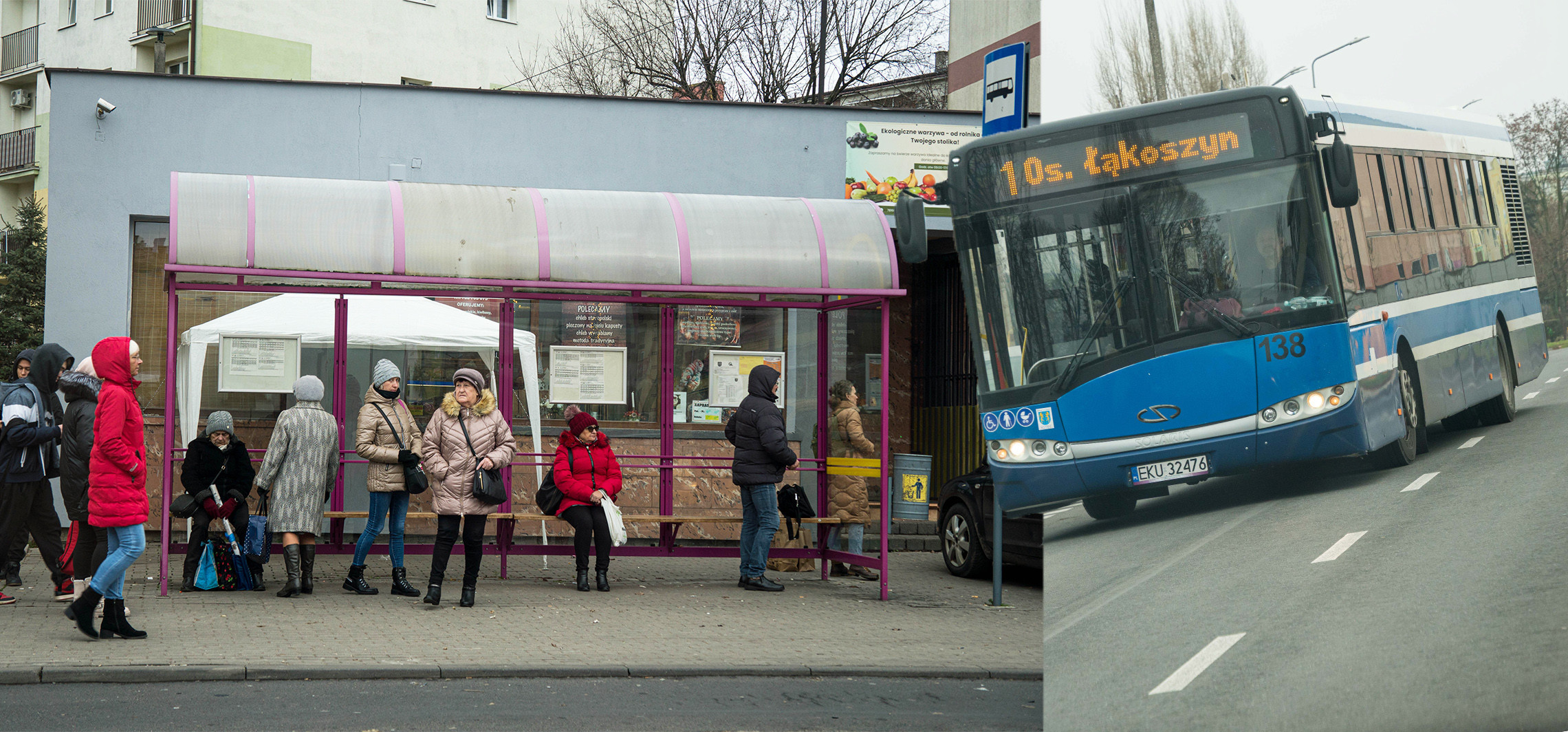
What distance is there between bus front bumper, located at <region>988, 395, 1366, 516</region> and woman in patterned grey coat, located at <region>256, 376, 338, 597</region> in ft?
28.3

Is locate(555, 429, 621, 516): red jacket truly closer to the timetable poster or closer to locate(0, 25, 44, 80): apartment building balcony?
the timetable poster

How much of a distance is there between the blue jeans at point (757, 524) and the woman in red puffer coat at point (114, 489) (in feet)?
14.6

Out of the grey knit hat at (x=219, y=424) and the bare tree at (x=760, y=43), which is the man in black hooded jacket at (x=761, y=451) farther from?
the bare tree at (x=760, y=43)

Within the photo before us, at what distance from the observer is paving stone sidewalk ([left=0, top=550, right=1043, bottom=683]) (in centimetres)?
723

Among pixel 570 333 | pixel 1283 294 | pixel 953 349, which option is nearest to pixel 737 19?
pixel 953 349

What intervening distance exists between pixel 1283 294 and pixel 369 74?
3357cm

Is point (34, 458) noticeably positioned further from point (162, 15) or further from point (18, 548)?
point (162, 15)

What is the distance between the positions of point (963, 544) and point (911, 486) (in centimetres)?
72

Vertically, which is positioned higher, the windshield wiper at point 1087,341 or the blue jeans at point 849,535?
the windshield wiper at point 1087,341

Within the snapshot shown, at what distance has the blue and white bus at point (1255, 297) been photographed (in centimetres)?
138

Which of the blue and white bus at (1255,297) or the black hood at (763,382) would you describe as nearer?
the blue and white bus at (1255,297)

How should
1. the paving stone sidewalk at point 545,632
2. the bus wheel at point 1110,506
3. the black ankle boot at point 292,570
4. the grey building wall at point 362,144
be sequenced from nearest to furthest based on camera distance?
the bus wheel at point 1110,506, the paving stone sidewalk at point 545,632, the black ankle boot at point 292,570, the grey building wall at point 362,144

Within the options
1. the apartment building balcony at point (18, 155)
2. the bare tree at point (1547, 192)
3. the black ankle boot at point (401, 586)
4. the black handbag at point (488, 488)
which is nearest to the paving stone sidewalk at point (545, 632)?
the black ankle boot at point (401, 586)

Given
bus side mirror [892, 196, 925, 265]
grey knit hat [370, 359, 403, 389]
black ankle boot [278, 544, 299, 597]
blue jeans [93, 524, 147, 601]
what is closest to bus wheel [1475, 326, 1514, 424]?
bus side mirror [892, 196, 925, 265]
